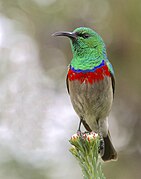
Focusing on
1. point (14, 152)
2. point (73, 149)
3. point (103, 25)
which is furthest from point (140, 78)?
point (73, 149)

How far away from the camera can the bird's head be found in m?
4.66

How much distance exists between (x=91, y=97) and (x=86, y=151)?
6.02 feet

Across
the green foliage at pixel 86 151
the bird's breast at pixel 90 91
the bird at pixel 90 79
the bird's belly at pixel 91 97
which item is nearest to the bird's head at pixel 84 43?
the bird at pixel 90 79

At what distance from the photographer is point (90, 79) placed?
4.52m

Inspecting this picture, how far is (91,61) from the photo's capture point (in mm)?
4609

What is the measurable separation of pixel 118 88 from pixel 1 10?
212cm

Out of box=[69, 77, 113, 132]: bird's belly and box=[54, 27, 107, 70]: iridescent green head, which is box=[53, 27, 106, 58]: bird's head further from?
box=[69, 77, 113, 132]: bird's belly

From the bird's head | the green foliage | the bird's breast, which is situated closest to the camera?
the green foliage

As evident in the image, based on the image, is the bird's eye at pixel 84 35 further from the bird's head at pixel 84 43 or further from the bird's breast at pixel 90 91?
the bird's breast at pixel 90 91

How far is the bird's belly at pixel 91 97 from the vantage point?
15.0 feet

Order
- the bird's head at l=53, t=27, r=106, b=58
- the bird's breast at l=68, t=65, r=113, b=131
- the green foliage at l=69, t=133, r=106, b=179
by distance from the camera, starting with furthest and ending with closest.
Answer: the bird's head at l=53, t=27, r=106, b=58 < the bird's breast at l=68, t=65, r=113, b=131 < the green foliage at l=69, t=133, r=106, b=179

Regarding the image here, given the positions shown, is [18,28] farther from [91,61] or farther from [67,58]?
[91,61]

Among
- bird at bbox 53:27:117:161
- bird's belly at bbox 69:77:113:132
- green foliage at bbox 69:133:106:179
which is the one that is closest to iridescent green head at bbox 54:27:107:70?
bird at bbox 53:27:117:161

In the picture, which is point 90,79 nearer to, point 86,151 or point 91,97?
point 91,97
